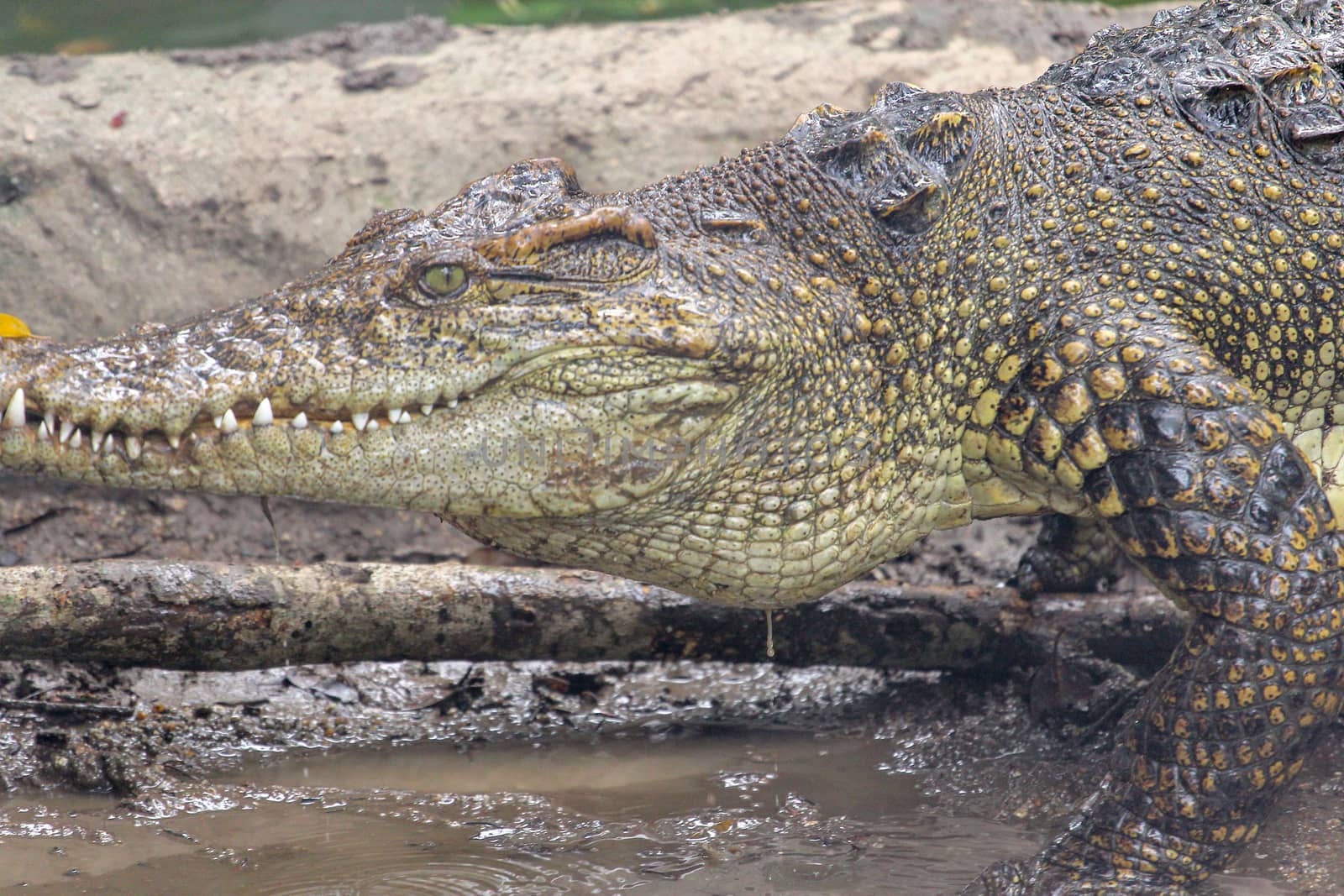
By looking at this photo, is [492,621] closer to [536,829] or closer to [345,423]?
[536,829]

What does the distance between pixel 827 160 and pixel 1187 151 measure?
1.05m

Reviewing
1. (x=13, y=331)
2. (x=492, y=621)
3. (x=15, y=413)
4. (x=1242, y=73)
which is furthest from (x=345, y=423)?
(x=1242, y=73)

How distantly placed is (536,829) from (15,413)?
180 cm

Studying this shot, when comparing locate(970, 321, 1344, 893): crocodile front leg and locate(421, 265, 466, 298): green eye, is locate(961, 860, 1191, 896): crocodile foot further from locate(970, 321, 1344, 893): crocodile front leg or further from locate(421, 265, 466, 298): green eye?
locate(421, 265, 466, 298): green eye

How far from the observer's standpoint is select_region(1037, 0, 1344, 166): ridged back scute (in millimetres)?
3744

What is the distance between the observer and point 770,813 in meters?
3.82

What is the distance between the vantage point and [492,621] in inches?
164

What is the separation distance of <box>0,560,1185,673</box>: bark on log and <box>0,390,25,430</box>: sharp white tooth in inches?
43.6

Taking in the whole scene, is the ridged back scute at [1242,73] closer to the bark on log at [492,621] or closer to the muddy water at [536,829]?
the bark on log at [492,621]

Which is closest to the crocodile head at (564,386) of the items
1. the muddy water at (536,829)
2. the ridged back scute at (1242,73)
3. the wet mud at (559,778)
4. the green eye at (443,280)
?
the green eye at (443,280)

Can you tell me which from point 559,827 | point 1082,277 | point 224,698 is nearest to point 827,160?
point 1082,277

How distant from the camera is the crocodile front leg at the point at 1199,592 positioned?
10.6 ft

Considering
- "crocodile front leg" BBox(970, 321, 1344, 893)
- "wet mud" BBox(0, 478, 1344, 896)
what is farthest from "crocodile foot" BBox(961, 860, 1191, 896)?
"wet mud" BBox(0, 478, 1344, 896)

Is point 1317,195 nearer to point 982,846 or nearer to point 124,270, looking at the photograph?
point 982,846
